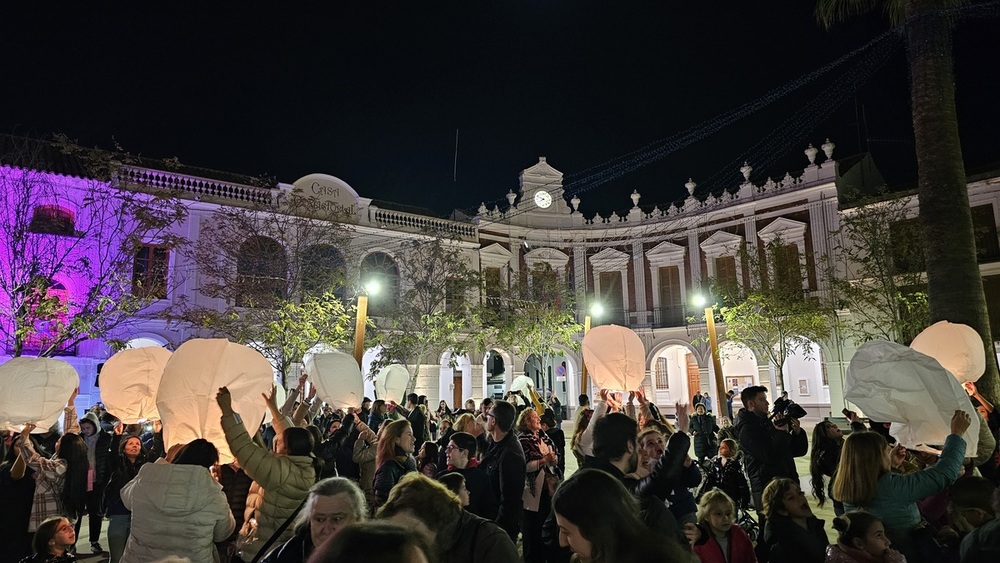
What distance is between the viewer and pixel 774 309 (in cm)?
2466

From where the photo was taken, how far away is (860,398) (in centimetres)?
520

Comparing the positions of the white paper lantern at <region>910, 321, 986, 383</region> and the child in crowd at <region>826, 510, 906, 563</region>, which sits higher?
the white paper lantern at <region>910, 321, 986, 383</region>

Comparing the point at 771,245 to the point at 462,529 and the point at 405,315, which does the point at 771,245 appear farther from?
the point at 462,529

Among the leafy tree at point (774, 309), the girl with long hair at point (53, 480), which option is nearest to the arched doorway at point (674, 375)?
the leafy tree at point (774, 309)

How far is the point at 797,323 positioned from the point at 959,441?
21.4 meters

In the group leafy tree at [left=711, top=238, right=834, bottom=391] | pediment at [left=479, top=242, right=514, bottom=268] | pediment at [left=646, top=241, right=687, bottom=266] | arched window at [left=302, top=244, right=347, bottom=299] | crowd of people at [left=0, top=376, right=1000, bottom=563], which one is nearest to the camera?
crowd of people at [left=0, top=376, right=1000, bottom=563]

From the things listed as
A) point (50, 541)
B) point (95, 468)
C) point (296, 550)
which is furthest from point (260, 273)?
point (296, 550)

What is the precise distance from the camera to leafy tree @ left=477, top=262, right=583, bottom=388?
91.0 feet

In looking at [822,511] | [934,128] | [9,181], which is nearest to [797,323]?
[934,128]

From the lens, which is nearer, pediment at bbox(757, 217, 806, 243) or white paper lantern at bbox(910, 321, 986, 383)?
white paper lantern at bbox(910, 321, 986, 383)

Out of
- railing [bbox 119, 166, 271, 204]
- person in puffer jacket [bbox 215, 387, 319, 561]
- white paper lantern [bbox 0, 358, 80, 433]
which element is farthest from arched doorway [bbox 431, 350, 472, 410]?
person in puffer jacket [bbox 215, 387, 319, 561]

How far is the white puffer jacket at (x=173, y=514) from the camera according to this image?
11.6 ft

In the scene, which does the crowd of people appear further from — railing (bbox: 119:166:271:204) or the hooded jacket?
railing (bbox: 119:166:271:204)

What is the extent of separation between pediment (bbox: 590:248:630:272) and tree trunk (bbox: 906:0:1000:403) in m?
22.1
